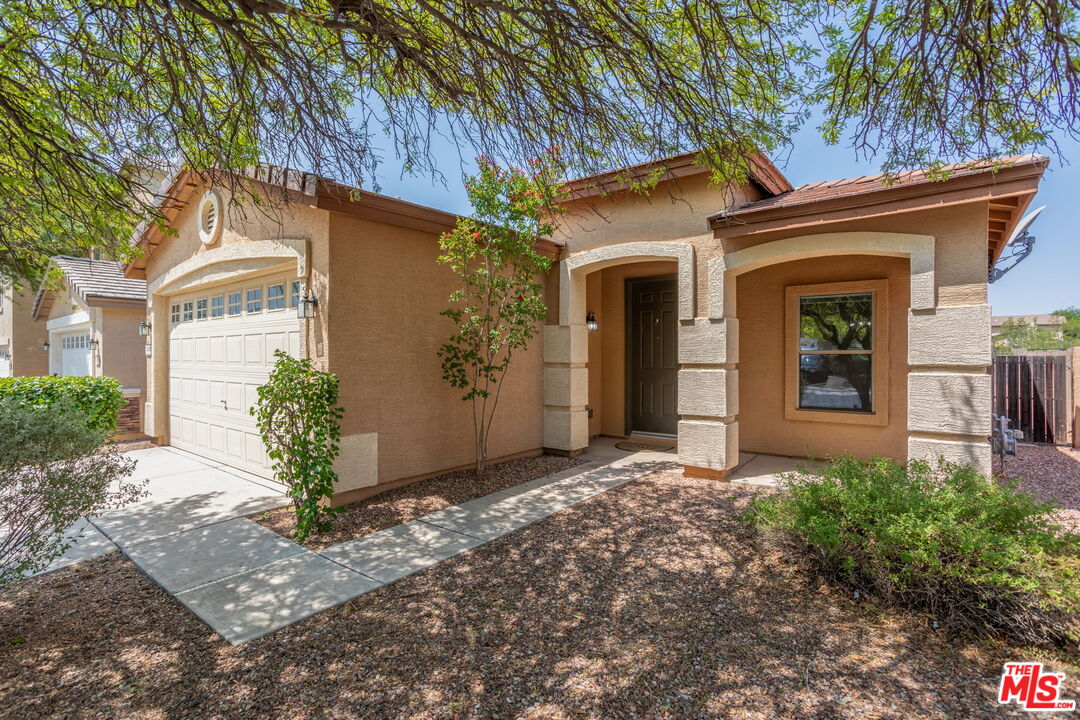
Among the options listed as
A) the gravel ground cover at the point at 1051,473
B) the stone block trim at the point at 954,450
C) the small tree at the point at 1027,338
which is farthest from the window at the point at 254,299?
the small tree at the point at 1027,338

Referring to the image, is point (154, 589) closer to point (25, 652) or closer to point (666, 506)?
point (25, 652)

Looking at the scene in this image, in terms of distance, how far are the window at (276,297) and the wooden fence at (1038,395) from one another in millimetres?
11533

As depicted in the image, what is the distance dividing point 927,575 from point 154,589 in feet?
16.4

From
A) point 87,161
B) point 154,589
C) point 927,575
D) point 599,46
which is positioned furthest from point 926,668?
point 87,161

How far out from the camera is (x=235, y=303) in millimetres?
6797

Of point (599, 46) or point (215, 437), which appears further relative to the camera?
point (215, 437)

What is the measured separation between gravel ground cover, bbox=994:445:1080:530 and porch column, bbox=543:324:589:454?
16.1 feet

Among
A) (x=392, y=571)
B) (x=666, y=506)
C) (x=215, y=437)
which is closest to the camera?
(x=392, y=571)

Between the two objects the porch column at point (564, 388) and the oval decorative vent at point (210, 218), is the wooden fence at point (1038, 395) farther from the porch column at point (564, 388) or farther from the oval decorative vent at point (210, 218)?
the oval decorative vent at point (210, 218)

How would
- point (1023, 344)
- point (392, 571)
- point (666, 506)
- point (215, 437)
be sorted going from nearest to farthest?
point (392, 571) → point (666, 506) → point (215, 437) → point (1023, 344)

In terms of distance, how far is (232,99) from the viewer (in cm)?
388

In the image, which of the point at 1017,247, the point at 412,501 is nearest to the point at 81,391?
the point at 412,501

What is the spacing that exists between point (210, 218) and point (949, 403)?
9.26 meters

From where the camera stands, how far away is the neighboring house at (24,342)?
15555 millimetres
